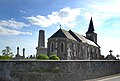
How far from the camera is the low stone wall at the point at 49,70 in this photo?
1106cm

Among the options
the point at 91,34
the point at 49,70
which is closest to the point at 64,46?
the point at 91,34

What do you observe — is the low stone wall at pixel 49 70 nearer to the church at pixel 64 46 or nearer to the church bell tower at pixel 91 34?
the church at pixel 64 46

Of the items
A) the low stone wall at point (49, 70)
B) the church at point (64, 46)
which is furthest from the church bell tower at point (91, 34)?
the low stone wall at point (49, 70)

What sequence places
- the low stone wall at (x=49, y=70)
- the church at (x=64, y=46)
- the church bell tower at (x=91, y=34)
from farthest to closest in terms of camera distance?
the church bell tower at (x=91, y=34) < the church at (x=64, y=46) < the low stone wall at (x=49, y=70)

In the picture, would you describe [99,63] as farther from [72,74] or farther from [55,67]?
[55,67]

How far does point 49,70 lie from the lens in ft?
41.4

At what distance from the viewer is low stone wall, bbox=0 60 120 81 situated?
436 inches

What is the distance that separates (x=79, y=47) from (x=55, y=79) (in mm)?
52734

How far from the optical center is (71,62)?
14.4 m

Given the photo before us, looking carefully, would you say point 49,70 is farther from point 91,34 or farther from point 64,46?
point 91,34

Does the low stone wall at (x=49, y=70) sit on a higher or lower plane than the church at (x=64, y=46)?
lower

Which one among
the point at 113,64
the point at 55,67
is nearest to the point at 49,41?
the point at 113,64

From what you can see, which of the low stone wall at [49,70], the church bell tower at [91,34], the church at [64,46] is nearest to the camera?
the low stone wall at [49,70]

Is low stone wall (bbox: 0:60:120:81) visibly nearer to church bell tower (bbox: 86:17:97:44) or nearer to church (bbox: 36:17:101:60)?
church (bbox: 36:17:101:60)
